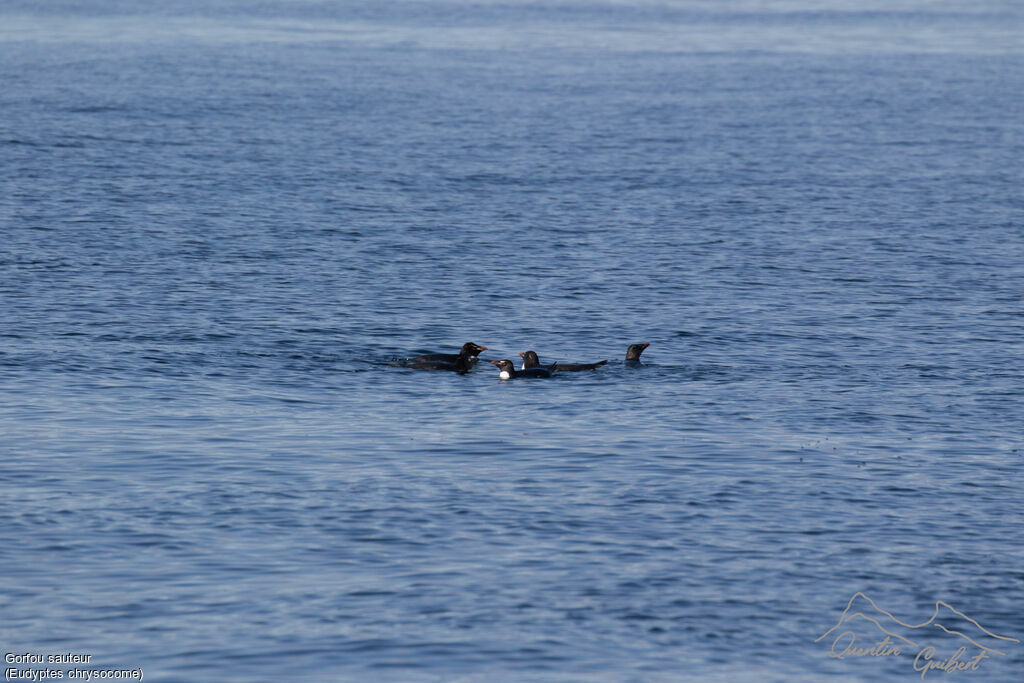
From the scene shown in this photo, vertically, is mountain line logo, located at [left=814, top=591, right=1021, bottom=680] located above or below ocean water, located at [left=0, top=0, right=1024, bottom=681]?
below

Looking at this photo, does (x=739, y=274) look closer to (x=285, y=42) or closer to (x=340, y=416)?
(x=340, y=416)

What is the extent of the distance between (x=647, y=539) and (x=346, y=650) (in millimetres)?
4995

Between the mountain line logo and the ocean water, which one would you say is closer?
the mountain line logo

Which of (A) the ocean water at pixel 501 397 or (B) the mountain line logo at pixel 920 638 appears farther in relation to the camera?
(A) the ocean water at pixel 501 397

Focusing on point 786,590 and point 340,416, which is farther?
point 340,416

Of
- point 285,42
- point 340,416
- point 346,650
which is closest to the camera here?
point 346,650

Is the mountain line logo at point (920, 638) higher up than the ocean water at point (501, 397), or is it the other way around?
the ocean water at point (501, 397)

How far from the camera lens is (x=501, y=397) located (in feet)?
90.3

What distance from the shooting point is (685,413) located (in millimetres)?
26281

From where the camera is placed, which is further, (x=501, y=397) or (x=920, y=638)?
(x=501, y=397)

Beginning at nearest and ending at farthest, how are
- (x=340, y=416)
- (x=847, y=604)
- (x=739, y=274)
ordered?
(x=847, y=604) → (x=340, y=416) → (x=739, y=274)

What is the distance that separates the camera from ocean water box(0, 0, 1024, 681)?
17.6m

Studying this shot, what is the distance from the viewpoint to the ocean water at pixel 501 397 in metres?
17.6

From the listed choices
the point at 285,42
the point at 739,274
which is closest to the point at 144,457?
the point at 739,274
